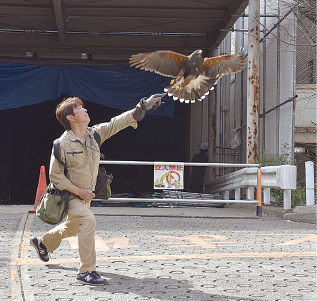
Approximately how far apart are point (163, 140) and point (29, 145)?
743 centimetres

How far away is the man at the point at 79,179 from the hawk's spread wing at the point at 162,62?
5.94 meters

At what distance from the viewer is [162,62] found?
32.2ft

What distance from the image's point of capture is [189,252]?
492cm

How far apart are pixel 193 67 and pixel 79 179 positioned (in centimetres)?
500

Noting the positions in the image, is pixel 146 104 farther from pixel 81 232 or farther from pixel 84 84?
pixel 84 84

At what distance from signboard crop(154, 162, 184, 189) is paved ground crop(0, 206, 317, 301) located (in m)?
2.08

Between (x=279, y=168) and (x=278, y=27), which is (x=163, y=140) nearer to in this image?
(x=278, y=27)

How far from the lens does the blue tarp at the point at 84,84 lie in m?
16.8

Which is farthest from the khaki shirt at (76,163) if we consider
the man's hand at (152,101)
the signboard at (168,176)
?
the signboard at (168,176)

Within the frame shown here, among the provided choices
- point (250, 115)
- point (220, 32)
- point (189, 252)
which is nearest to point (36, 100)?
point (220, 32)

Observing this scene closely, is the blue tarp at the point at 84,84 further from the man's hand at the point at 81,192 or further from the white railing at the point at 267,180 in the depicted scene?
the man's hand at the point at 81,192

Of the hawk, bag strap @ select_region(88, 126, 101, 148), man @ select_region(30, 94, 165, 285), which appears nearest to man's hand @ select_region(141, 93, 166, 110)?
man @ select_region(30, 94, 165, 285)

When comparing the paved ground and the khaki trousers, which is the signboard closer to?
the paved ground

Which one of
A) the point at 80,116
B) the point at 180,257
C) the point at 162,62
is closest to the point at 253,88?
the point at 162,62
